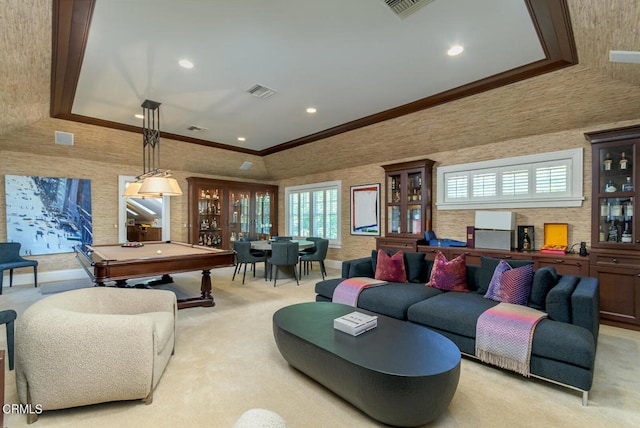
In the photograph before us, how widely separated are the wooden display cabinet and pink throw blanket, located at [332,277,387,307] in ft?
7.24

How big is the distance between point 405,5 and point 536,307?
9.78ft

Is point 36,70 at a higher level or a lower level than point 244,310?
higher

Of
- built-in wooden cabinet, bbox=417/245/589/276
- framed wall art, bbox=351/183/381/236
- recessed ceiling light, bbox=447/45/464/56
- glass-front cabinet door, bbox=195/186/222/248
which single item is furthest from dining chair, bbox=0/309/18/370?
framed wall art, bbox=351/183/381/236

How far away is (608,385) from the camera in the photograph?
2.37 meters

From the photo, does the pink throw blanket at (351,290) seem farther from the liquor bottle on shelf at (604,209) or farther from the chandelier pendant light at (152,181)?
the liquor bottle on shelf at (604,209)

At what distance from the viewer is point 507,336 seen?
96.1 inches

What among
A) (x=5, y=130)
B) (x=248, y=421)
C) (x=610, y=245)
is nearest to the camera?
A: (x=248, y=421)

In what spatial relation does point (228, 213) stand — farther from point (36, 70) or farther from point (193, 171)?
point (36, 70)

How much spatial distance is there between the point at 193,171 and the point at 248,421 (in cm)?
786

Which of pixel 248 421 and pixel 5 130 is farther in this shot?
pixel 5 130

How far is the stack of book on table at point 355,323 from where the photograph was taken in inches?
92.9

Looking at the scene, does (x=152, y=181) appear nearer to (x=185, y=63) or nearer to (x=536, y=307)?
(x=185, y=63)

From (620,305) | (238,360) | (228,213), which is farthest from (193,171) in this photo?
(620,305)

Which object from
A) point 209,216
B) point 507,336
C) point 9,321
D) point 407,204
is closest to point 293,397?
point 507,336
